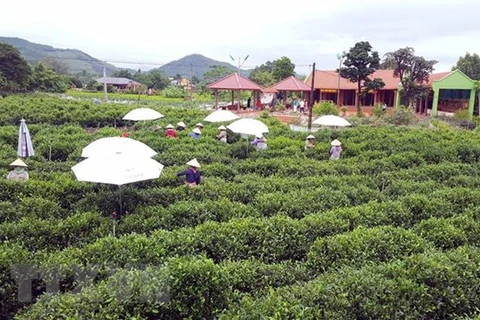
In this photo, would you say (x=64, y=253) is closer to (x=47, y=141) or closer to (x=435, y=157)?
(x=47, y=141)

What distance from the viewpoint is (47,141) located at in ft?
42.1

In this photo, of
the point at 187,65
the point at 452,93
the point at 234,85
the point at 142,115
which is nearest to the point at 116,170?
the point at 142,115

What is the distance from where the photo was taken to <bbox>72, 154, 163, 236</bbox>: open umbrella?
6.93 meters

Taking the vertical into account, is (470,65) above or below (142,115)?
above

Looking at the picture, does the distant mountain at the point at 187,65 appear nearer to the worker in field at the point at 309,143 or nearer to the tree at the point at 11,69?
the tree at the point at 11,69

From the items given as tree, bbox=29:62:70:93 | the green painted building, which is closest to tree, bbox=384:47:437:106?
the green painted building

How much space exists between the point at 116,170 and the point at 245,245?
2732mm

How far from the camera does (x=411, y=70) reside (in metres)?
28.2

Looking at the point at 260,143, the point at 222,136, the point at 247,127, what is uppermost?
the point at 247,127

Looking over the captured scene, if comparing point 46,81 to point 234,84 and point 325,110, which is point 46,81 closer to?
point 234,84

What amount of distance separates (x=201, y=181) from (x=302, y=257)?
344 cm

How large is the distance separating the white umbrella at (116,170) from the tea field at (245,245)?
60cm

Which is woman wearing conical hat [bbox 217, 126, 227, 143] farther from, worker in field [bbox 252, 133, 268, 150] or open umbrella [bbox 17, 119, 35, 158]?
open umbrella [bbox 17, 119, 35, 158]

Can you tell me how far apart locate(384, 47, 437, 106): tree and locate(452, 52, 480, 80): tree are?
70.9ft
